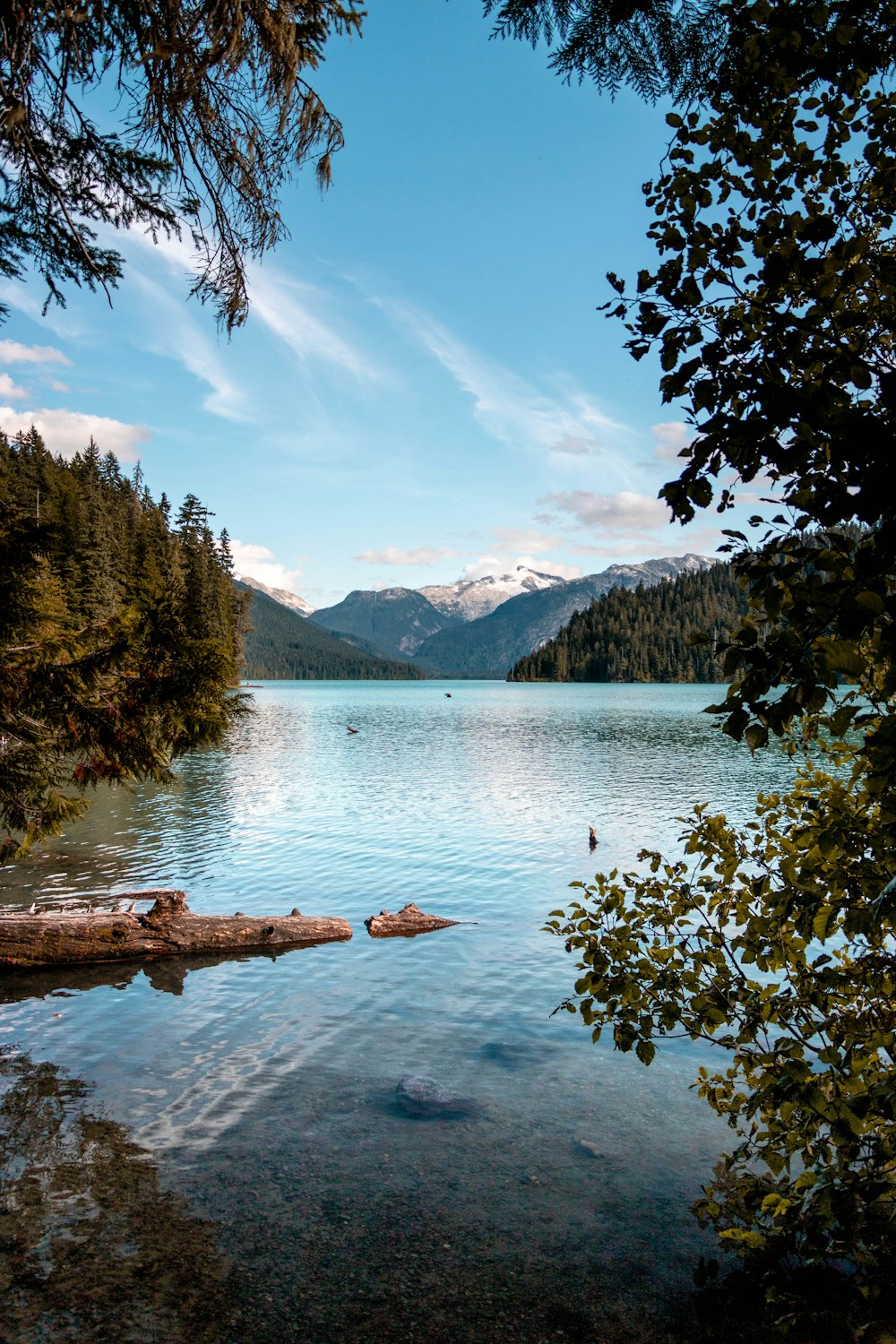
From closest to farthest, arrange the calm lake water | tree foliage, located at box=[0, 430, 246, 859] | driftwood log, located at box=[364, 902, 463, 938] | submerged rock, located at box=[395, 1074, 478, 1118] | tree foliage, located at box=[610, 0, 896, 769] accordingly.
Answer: tree foliage, located at box=[610, 0, 896, 769]
the calm lake water
tree foliage, located at box=[0, 430, 246, 859]
submerged rock, located at box=[395, 1074, 478, 1118]
driftwood log, located at box=[364, 902, 463, 938]

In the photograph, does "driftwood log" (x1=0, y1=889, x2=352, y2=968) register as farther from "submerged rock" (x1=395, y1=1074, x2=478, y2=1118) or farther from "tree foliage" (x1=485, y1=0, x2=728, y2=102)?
"tree foliage" (x1=485, y1=0, x2=728, y2=102)

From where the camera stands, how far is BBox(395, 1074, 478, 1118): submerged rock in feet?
32.0

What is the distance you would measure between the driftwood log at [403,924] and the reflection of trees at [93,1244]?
27.6ft

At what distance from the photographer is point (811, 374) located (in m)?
2.60

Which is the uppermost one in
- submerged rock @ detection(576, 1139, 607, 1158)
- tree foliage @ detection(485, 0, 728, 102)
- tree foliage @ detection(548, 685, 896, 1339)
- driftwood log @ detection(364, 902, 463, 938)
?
tree foliage @ detection(485, 0, 728, 102)

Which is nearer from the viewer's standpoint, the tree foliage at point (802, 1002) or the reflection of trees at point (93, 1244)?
the tree foliage at point (802, 1002)

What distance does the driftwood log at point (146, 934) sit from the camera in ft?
46.5

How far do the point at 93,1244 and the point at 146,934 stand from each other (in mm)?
8539

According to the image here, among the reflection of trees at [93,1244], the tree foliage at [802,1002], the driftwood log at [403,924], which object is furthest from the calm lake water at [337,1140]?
the tree foliage at [802,1002]

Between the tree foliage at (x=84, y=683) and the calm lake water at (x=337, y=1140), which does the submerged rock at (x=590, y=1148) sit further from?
the tree foliage at (x=84, y=683)

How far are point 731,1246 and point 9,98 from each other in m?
11.0

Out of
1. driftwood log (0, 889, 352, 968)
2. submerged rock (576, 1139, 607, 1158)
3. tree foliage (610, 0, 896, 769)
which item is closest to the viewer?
tree foliage (610, 0, 896, 769)

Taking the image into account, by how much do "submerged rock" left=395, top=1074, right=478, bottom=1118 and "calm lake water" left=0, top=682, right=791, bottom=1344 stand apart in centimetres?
19

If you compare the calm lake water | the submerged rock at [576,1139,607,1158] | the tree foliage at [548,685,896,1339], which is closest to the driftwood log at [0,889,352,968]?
the calm lake water
